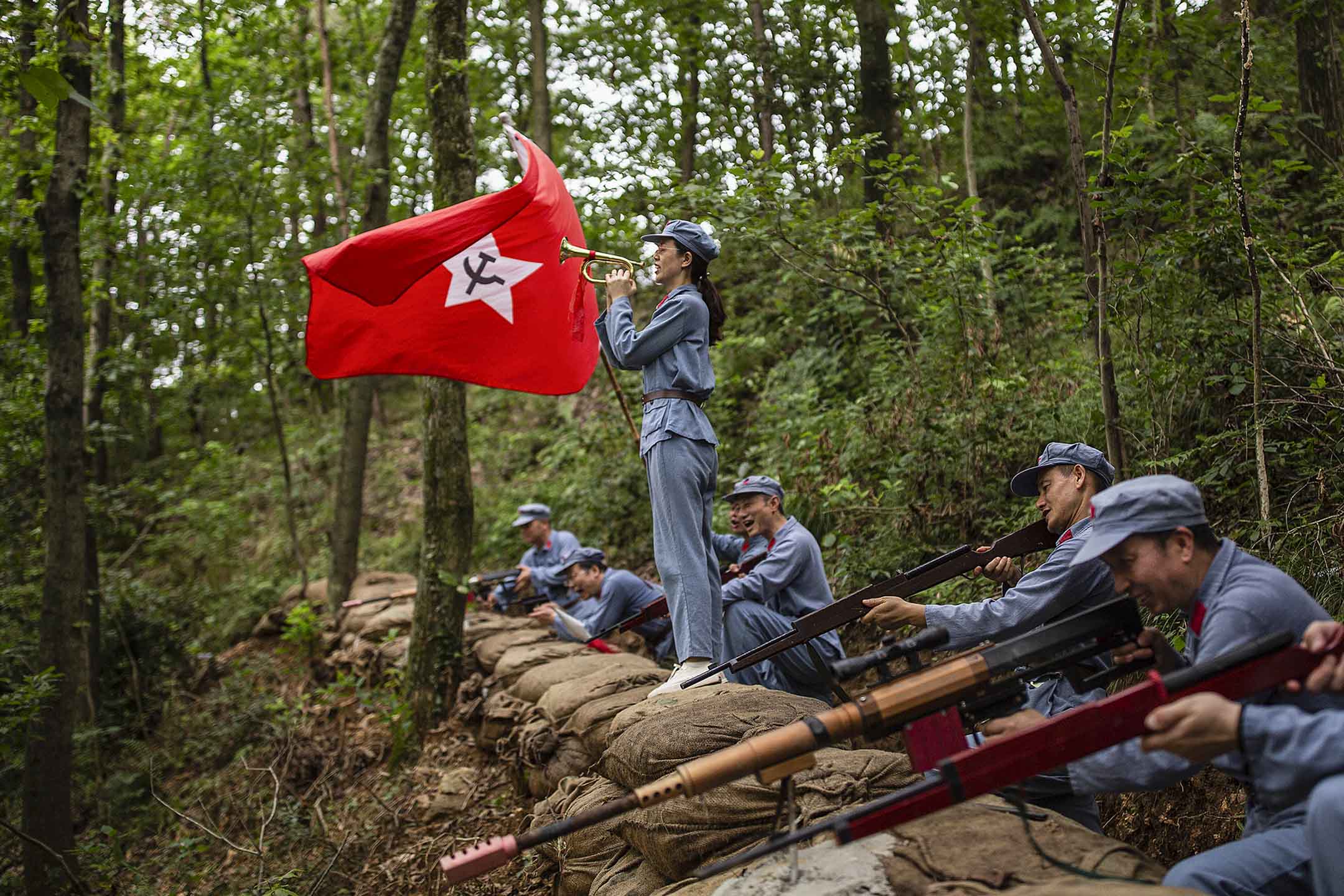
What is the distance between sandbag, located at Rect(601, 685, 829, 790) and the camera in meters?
3.64

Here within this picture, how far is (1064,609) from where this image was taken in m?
3.56

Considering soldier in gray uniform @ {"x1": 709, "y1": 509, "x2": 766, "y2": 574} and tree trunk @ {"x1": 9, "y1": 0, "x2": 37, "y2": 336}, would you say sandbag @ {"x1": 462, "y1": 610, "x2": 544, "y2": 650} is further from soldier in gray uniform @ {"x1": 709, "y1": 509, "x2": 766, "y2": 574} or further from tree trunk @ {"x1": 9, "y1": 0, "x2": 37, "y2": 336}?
tree trunk @ {"x1": 9, "y1": 0, "x2": 37, "y2": 336}

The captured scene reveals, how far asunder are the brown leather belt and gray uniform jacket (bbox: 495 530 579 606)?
12.9 ft

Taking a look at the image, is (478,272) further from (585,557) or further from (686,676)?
(585,557)

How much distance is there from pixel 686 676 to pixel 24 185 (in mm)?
10553

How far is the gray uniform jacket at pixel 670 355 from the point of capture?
4816mm

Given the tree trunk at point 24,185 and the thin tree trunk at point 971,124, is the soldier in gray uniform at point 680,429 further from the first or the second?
the tree trunk at point 24,185

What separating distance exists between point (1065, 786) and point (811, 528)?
4202mm

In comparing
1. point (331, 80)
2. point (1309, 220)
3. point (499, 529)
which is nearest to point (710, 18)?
point (331, 80)

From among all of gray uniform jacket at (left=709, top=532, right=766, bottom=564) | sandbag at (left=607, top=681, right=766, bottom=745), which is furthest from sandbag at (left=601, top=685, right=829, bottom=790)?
gray uniform jacket at (left=709, top=532, right=766, bottom=564)

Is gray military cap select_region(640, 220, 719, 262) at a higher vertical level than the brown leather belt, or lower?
higher

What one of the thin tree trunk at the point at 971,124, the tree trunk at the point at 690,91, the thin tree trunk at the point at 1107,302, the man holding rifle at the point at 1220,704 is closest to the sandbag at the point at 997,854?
the man holding rifle at the point at 1220,704

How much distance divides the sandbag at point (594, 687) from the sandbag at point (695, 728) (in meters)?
1.00

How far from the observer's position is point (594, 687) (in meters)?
5.22
